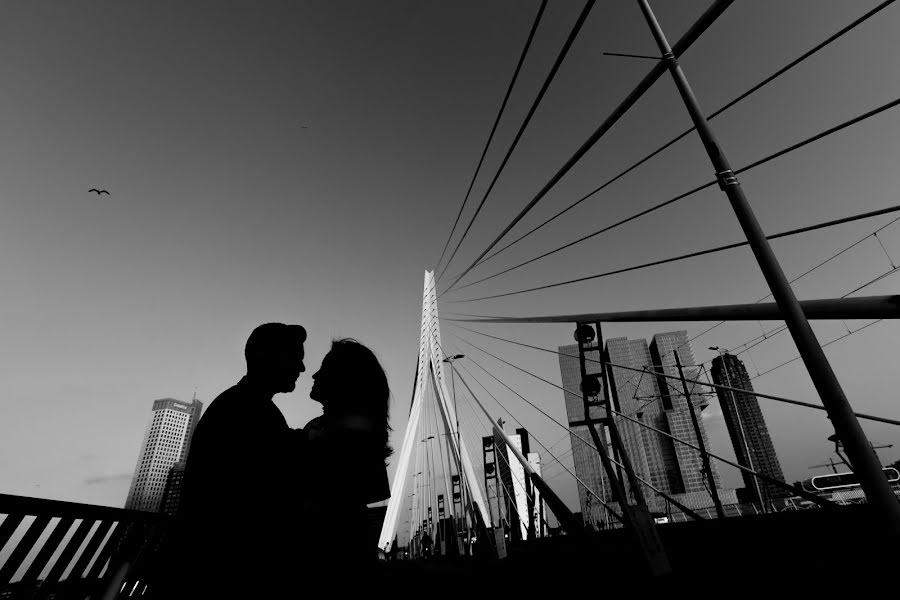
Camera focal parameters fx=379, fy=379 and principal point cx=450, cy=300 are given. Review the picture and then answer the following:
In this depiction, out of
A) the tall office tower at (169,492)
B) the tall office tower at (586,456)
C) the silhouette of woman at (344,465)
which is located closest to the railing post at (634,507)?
the tall office tower at (586,456)

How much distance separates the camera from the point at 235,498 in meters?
1.24

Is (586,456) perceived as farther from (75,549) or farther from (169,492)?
(75,549)

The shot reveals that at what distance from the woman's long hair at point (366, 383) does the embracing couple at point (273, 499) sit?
0.04ft

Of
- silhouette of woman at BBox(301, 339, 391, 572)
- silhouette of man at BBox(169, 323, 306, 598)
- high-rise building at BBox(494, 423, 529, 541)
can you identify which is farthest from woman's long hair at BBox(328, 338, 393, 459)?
high-rise building at BBox(494, 423, 529, 541)

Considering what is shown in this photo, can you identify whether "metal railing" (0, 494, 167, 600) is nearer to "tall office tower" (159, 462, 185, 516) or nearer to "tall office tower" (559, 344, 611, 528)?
"tall office tower" (159, 462, 185, 516)

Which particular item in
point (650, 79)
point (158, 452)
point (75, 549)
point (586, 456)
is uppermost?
point (158, 452)

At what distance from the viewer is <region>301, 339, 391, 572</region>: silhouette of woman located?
4.00 ft

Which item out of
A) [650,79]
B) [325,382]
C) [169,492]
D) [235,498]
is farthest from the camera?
[169,492]

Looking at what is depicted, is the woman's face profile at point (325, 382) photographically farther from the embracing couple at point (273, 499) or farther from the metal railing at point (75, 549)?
the metal railing at point (75, 549)

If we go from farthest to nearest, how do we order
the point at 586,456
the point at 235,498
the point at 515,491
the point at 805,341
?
the point at 586,456
the point at 515,491
the point at 805,341
the point at 235,498

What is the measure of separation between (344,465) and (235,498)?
14.4 inches

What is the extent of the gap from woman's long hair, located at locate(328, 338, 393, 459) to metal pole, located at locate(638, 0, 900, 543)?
1.76 metres

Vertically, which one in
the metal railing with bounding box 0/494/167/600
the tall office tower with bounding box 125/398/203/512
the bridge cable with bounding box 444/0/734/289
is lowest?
the metal railing with bounding box 0/494/167/600

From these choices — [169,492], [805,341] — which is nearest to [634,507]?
[805,341]
